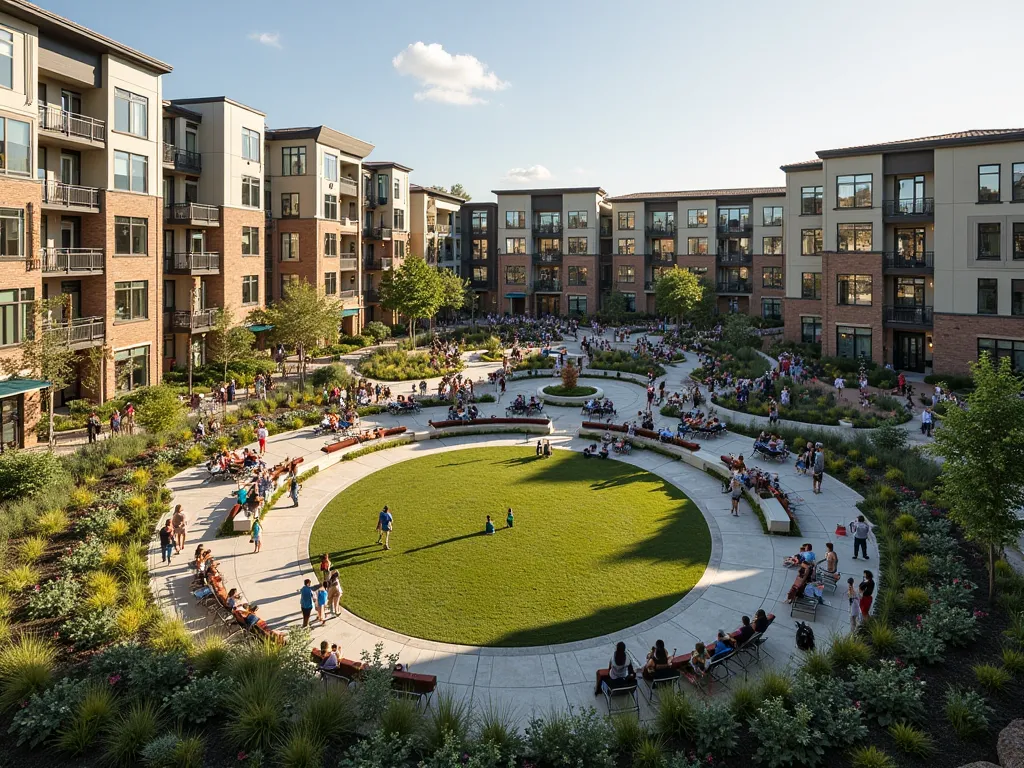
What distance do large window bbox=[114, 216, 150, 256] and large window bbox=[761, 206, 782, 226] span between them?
200 feet

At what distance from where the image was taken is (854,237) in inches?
1945

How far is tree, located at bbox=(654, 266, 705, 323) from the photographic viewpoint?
216 feet

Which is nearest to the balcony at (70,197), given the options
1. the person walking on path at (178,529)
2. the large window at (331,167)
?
the person walking on path at (178,529)

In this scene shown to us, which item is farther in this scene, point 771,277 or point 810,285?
point 771,277

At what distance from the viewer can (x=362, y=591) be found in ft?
59.4

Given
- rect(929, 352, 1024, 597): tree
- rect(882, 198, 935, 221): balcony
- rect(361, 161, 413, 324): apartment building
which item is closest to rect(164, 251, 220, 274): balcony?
rect(361, 161, 413, 324): apartment building

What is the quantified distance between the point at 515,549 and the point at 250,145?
38023mm

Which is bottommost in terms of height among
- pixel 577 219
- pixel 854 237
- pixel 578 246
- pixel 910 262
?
pixel 910 262

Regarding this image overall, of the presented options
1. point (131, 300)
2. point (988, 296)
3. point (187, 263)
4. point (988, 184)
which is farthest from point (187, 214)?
point (988, 296)

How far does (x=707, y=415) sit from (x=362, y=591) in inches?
881

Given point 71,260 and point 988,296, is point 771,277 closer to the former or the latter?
point 988,296

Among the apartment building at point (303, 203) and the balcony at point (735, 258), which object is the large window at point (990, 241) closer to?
the balcony at point (735, 258)

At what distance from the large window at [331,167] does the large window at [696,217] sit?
134 feet

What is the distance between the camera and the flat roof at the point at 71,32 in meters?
28.3
